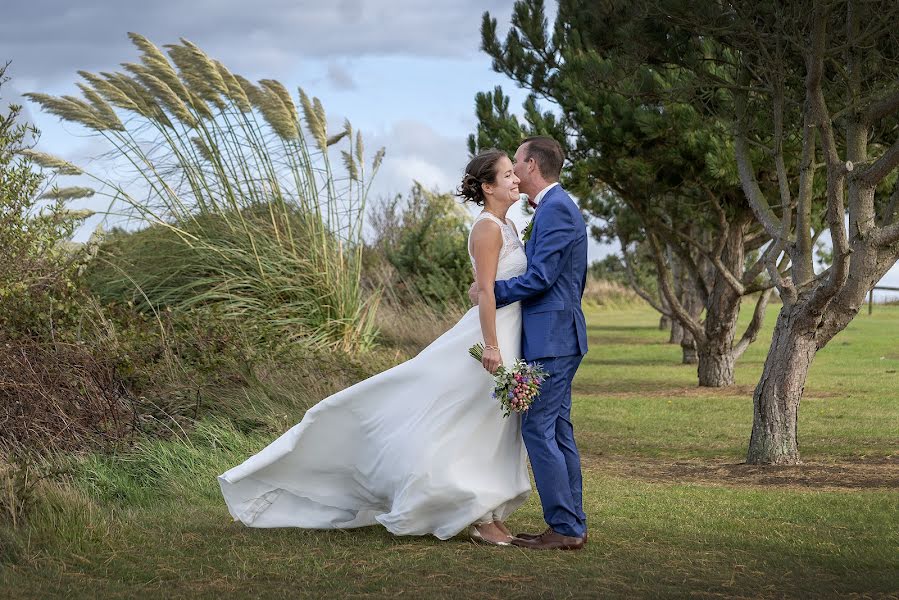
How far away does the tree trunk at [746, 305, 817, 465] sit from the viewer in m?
9.43

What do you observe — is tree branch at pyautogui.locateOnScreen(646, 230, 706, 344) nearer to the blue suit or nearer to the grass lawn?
the grass lawn

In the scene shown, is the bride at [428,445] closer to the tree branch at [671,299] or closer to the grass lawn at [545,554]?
the grass lawn at [545,554]

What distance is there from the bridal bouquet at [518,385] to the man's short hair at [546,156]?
1107 millimetres

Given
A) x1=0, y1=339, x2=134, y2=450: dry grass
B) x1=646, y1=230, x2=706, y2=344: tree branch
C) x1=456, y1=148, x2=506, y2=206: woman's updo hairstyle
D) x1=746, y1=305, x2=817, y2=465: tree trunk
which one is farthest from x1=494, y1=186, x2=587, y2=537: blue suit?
x1=646, y1=230, x2=706, y2=344: tree branch

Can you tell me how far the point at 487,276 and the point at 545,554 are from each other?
1535 millimetres

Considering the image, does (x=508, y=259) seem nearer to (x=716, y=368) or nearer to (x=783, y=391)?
(x=783, y=391)

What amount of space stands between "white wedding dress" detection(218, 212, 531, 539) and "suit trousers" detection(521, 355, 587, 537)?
178 millimetres

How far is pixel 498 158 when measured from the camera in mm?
5980

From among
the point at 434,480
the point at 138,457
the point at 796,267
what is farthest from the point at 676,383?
the point at 434,480

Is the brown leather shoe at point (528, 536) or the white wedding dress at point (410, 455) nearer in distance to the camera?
the white wedding dress at point (410, 455)

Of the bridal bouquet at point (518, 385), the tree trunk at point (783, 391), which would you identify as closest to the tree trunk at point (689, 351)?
the tree trunk at point (783, 391)

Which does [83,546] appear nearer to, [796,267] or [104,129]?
[796,267]

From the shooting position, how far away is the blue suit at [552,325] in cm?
572

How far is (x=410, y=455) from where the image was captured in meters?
5.80
